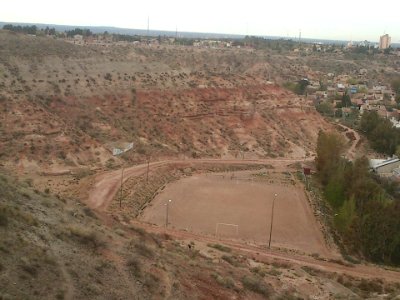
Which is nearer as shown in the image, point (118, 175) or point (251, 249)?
point (251, 249)

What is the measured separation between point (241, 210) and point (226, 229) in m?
4.48

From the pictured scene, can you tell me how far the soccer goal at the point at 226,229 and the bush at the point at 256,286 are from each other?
12.4m

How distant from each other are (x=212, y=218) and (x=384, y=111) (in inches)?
2314

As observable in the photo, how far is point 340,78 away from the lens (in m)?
124

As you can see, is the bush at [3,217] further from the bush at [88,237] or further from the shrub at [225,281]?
the shrub at [225,281]

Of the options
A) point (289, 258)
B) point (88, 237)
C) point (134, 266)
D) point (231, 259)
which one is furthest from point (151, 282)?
point (289, 258)

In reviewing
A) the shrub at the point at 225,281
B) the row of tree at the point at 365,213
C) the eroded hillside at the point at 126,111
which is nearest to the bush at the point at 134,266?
the shrub at the point at 225,281

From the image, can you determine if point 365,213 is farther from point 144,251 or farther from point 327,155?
point 144,251

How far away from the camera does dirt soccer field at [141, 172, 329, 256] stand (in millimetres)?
34062

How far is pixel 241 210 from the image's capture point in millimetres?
38906

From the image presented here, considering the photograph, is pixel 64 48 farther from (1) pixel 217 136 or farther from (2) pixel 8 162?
(2) pixel 8 162

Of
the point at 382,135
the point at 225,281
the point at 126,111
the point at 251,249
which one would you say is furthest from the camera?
the point at 382,135

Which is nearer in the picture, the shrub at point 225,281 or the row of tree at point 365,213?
the shrub at point 225,281

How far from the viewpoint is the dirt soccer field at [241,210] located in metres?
34.1
